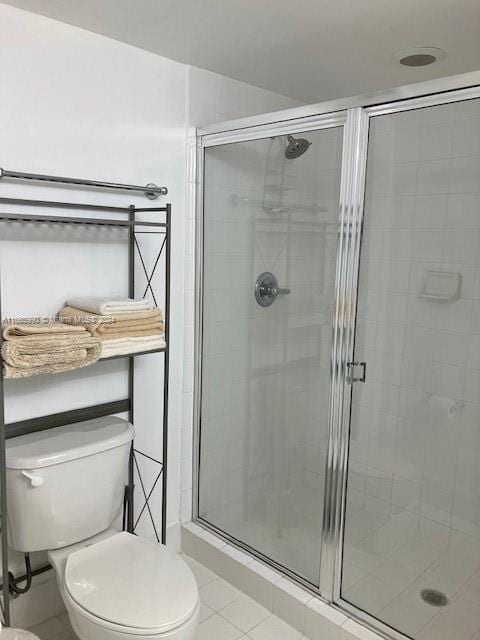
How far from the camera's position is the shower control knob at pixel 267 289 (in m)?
2.33

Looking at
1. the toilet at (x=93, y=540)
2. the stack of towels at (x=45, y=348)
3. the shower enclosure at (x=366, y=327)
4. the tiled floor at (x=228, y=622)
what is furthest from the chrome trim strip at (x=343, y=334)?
the stack of towels at (x=45, y=348)

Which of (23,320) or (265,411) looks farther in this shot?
(265,411)

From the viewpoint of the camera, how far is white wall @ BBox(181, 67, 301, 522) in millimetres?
2334

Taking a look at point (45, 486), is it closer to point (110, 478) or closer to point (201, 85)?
point (110, 478)

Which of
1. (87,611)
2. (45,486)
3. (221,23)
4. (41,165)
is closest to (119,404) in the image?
(45,486)

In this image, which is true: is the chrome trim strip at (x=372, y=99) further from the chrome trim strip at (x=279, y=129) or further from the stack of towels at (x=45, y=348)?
the stack of towels at (x=45, y=348)

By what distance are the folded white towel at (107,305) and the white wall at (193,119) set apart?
48 cm

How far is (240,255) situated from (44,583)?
147cm

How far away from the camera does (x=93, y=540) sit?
193cm

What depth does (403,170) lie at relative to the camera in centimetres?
188

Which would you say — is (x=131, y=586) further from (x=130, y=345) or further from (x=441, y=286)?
(x=441, y=286)

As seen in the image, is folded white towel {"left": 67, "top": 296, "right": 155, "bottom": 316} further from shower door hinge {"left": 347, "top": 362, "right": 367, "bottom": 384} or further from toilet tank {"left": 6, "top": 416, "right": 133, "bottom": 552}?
shower door hinge {"left": 347, "top": 362, "right": 367, "bottom": 384}

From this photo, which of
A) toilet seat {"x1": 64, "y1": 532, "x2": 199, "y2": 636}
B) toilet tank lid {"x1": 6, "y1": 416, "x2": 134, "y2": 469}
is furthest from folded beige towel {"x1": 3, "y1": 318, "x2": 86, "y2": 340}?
toilet seat {"x1": 64, "y1": 532, "x2": 199, "y2": 636}

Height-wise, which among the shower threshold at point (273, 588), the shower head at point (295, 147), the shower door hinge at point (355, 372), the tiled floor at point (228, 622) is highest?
the shower head at point (295, 147)
